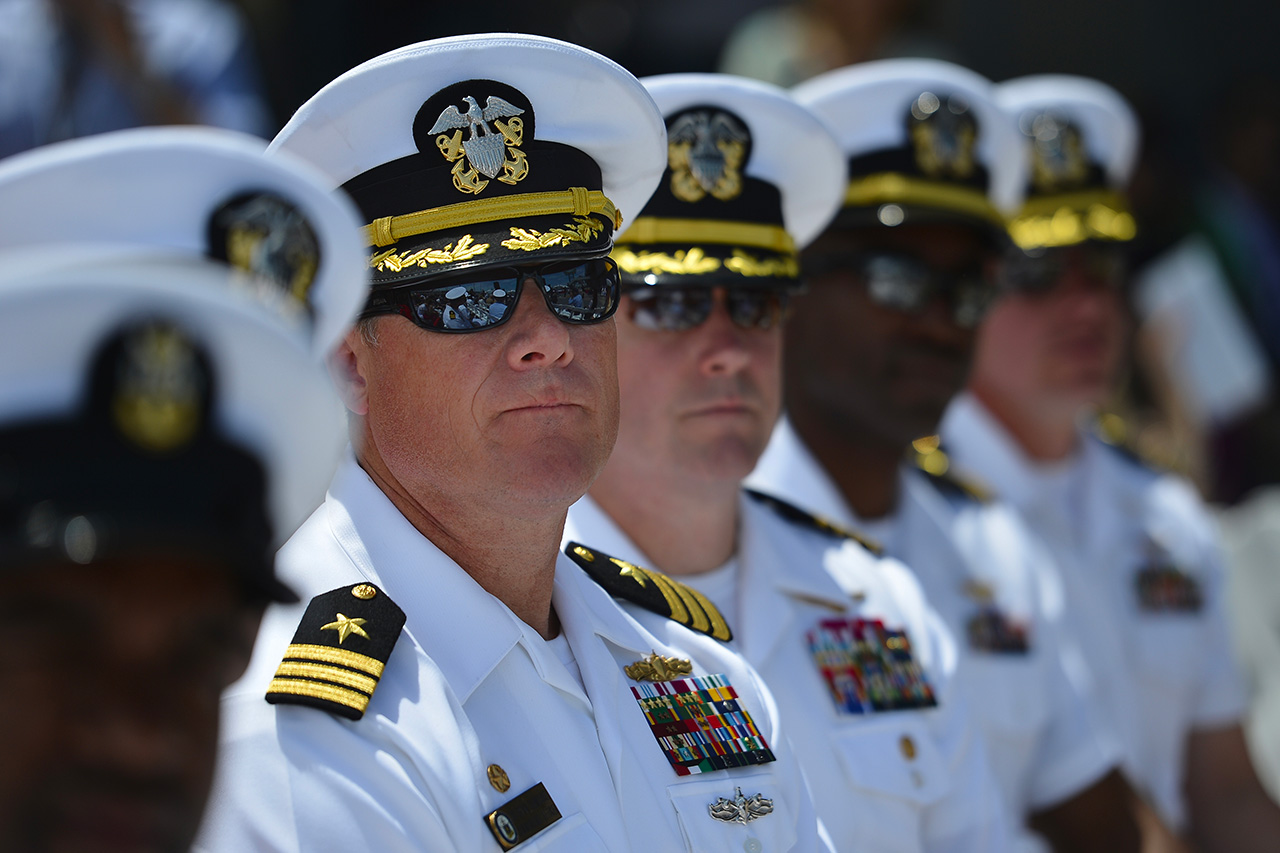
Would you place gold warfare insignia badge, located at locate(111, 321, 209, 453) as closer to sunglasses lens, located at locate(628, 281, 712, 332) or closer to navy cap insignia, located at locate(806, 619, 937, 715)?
sunglasses lens, located at locate(628, 281, 712, 332)

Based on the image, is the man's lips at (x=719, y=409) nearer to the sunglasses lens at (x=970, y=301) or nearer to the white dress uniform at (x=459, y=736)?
the white dress uniform at (x=459, y=736)

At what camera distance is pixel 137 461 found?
1.21m

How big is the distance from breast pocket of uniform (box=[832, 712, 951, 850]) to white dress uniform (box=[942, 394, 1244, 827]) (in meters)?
1.49

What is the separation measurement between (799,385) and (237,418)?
2.46 meters

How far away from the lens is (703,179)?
292 cm

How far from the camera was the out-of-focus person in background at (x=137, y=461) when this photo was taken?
1.17 metres

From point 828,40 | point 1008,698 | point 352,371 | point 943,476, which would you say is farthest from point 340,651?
point 828,40

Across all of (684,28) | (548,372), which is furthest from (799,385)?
(684,28)

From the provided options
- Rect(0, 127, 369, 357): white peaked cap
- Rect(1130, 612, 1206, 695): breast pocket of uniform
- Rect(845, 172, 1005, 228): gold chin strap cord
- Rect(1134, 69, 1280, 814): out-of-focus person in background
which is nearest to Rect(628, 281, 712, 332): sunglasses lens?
Rect(845, 172, 1005, 228): gold chin strap cord

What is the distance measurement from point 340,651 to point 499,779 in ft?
0.86

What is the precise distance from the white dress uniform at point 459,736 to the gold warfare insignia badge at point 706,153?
0.85 m

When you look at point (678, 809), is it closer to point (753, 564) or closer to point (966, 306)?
point (753, 564)

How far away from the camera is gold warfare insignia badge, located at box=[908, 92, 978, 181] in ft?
12.0

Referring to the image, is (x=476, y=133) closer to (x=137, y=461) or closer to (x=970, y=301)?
(x=137, y=461)
